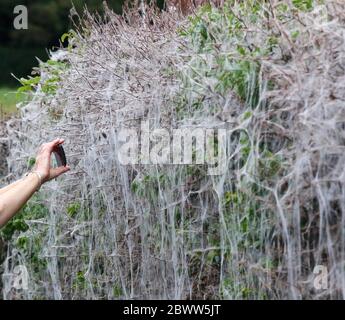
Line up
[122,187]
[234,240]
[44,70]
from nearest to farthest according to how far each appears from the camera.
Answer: [234,240] < [122,187] < [44,70]

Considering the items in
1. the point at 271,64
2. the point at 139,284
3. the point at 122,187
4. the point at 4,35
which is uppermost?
the point at 4,35

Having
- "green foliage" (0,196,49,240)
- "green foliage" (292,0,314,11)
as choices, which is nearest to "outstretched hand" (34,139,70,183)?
"green foliage" (292,0,314,11)

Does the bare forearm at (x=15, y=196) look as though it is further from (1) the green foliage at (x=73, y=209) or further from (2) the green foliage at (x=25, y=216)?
(2) the green foliage at (x=25, y=216)

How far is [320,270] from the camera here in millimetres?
4090

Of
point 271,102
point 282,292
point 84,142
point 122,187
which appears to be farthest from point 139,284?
point 271,102

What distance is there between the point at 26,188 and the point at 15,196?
0.07 meters

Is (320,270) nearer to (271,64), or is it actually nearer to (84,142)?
(271,64)

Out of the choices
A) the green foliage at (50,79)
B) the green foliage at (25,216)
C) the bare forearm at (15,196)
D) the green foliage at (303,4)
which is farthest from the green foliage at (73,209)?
the green foliage at (303,4)

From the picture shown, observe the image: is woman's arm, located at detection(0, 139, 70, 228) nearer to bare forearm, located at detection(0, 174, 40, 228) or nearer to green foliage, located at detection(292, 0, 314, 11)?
bare forearm, located at detection(0, 174, 40, 228)

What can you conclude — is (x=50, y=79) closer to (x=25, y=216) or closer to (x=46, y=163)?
(x=25, y=216)

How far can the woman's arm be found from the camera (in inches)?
187

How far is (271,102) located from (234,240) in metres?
→ 0.72

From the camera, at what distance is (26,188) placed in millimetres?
4797

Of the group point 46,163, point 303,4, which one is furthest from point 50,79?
point 303,4
